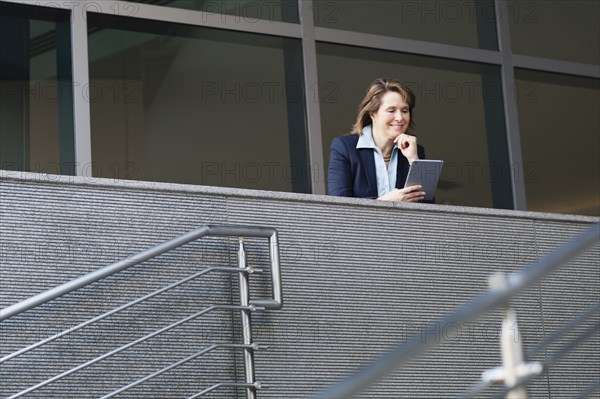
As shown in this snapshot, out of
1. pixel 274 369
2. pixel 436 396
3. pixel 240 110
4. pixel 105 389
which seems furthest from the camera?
pixel 240 110

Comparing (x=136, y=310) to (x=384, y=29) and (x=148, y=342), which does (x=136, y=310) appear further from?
(x=384, y=29)

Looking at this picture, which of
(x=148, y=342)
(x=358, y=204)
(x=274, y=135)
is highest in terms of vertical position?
(x=274, y=135)

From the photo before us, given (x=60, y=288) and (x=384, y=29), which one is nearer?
(x=60, y=288)

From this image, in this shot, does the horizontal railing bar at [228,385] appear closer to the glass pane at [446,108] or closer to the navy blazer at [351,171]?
the navy blazer at [351,171]

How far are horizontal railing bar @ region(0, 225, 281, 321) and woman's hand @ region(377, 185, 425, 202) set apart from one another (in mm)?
766

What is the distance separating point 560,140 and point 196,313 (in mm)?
6275

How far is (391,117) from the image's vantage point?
5.40m

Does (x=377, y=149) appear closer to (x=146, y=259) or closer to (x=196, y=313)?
(x=196, y=313)

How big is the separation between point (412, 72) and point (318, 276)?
3.52 m

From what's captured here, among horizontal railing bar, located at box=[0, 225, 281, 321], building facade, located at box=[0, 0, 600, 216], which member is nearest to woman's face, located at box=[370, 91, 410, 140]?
horizontal railing bar, located at box=[0, 225, 281, 321]

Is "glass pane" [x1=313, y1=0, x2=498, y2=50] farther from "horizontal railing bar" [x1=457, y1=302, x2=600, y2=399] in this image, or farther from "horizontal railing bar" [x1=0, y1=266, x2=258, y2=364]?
"horizontal railing bar" [x1=457, y1=302, x2=600, y2=399]

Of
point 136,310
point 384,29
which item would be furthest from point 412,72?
point 136,310

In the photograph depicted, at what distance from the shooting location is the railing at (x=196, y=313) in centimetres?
376

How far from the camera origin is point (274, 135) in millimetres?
8938
